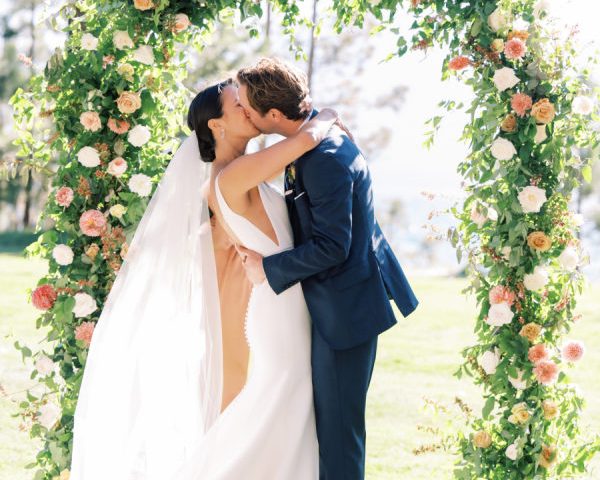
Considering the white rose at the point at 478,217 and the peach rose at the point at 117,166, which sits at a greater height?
the peach rose at the point at 117,166

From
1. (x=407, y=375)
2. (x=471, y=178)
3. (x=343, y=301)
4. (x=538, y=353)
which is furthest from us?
(x=407, y=375)

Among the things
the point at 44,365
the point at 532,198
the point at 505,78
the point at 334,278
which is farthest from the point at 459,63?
the point at 44,365

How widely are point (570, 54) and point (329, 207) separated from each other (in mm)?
1192

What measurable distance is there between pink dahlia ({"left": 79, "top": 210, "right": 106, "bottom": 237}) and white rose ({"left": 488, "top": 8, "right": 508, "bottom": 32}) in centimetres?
189

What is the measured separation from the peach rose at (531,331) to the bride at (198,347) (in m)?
0.88

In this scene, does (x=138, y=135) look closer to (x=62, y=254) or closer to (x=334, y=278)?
(x=62, y=254)

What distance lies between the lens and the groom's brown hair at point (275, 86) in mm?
3336

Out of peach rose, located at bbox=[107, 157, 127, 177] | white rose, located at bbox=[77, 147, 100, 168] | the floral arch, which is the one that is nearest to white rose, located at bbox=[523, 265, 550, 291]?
the floral arch

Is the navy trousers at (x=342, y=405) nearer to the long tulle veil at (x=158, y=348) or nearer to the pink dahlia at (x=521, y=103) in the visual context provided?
the long tulle veil at (x=158, y=348)

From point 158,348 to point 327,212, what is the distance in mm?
1102

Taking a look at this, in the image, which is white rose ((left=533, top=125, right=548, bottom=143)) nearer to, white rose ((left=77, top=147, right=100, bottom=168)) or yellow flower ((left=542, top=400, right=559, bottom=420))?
yellow flower ((left=542, top=400, right=559, bottom=420))

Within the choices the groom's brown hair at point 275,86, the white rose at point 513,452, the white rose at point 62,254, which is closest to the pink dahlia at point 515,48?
the groom's brown hair at point 275,86

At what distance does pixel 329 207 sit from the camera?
3260mm

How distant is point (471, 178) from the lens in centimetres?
377
